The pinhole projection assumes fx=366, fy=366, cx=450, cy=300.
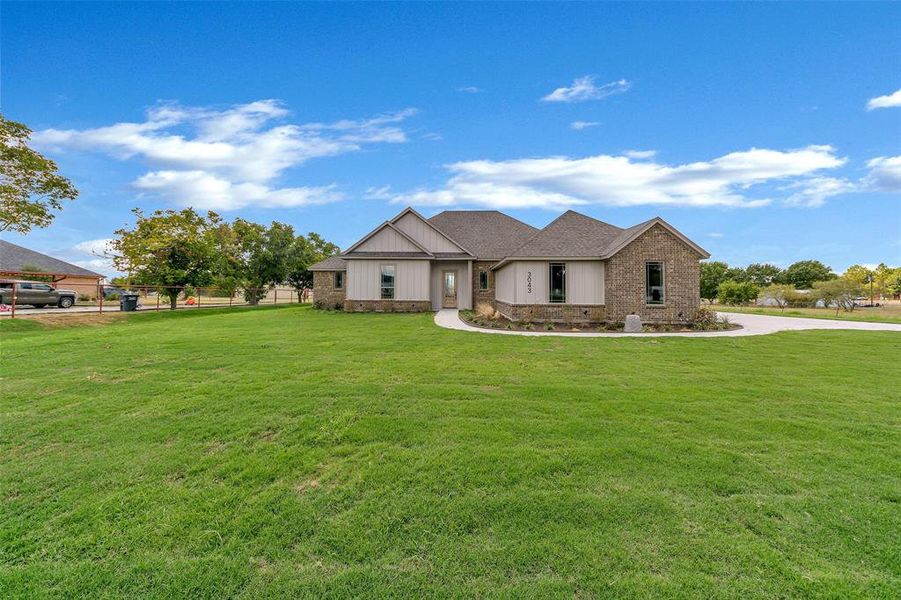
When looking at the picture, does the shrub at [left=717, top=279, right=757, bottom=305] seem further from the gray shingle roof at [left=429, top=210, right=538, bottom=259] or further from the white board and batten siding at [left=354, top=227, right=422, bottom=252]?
the white board and batten siding at [left=354, top=227, right=422, bottom=252]

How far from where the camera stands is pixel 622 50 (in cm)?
1370

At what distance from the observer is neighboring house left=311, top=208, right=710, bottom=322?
1454cm

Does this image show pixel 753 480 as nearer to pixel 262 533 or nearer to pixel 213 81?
pixel 262 533

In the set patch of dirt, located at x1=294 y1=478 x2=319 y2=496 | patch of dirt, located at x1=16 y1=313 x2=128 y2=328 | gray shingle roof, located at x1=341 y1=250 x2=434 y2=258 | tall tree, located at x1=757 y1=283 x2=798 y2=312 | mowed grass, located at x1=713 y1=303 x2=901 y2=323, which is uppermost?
gray shingle roof, located at x1=341 y1=250 x2=434 y2=258

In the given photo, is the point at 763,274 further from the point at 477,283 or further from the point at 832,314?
the point at 477,283

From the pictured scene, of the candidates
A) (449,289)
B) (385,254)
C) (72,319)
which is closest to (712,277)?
(449,289)

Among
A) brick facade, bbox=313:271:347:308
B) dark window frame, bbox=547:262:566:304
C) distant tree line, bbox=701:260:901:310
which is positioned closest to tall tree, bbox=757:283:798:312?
distant tree line, bbox=701:260:901:310

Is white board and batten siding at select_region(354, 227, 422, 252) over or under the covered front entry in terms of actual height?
over

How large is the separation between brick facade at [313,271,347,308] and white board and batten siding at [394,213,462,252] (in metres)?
5.13

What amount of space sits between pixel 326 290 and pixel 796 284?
67008 mm

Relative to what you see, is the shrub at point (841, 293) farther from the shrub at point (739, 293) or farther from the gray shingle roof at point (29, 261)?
the gray shingle roof at point (29, 261)

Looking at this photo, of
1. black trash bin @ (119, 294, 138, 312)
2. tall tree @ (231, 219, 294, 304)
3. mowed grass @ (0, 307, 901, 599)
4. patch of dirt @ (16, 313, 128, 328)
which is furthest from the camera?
tall tree @ (231, 219, 294, 304)

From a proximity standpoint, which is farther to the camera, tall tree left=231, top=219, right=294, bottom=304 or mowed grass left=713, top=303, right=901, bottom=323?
tall tree left=231, top=219, right=294, bottom=304

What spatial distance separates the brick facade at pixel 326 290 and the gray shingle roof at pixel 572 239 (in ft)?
37.8
